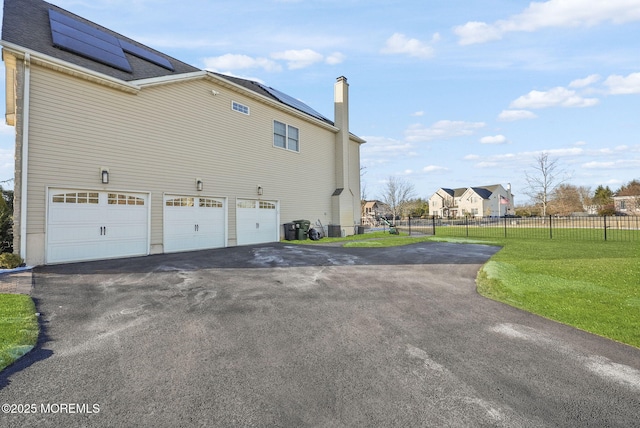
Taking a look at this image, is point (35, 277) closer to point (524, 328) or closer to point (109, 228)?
point (109, 228)

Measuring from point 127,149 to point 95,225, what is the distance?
2.69 m

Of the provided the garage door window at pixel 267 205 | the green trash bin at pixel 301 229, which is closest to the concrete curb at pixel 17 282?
the garage door window at pixel 267 205

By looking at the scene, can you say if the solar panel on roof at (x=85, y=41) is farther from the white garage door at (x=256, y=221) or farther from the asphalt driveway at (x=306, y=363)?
the asphalt driveway at (x=306, y=363)

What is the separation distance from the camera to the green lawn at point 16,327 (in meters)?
3.08

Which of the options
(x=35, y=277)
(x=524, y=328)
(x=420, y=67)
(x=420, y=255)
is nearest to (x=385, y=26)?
(x=420, y=67)

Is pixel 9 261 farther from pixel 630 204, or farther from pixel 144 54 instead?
pixel 630 204

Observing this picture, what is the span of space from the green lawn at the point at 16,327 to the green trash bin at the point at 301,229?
1113 centimetres

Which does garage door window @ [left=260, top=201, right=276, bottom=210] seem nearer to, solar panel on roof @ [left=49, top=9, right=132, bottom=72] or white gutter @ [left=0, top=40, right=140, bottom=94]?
white gutter @ [left=0, top=40, right=140, bottom=94]

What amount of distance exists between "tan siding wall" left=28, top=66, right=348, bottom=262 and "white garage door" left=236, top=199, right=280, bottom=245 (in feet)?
1.20

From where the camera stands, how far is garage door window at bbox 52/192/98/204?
8356 mm

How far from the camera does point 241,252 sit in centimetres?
→ 1085

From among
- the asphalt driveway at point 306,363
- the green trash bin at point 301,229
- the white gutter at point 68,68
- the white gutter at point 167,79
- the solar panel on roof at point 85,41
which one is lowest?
the asphalt driveway at point 306,363

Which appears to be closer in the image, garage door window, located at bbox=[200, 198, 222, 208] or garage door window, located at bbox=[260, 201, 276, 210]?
garage door window, located at bbox=[200, 198, 222, 208]

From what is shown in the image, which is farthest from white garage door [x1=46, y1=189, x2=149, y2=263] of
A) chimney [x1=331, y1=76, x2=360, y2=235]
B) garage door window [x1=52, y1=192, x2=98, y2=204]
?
chimney [x1=331, y1=76, x2=360, y2=235]
